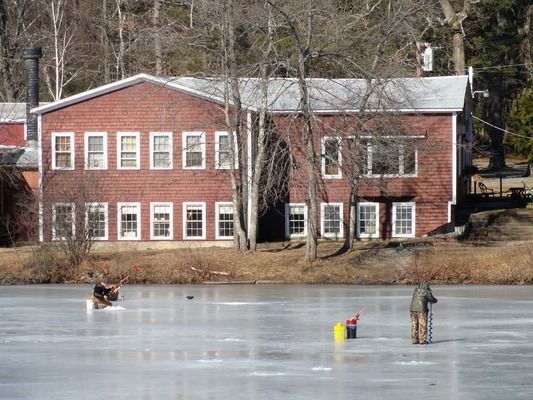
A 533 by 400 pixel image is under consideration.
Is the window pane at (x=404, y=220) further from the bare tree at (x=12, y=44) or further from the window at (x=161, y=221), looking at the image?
the bare tree at (x=12, y=44)

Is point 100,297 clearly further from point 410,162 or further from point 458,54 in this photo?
point 458,54

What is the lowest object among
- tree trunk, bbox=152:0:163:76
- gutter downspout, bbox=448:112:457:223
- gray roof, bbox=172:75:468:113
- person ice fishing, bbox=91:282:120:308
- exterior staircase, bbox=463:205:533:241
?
person ice fishing, bbox=91:282:120:308

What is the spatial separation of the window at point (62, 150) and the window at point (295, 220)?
9.44 metres

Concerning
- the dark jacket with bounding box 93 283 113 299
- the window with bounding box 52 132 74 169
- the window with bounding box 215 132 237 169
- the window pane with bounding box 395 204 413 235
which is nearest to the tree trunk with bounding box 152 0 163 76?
the window with bounding box 215 132 237 169

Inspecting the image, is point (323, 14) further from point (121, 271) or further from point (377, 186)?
point (121, 271)

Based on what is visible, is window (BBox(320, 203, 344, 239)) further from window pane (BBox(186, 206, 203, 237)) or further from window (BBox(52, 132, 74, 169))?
window (BBox(52, 132, 74, 169))

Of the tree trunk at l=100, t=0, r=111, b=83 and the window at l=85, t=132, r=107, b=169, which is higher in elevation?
the tree trunk at l=100, t=0, r=111, b=83

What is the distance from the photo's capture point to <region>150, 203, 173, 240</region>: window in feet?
178

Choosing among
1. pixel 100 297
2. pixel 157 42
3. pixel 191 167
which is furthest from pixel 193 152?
pixel 100 297

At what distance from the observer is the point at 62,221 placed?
48875 millimetres

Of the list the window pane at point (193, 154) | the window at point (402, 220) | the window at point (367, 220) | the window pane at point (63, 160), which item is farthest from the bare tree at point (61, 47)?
the window at point (402, 220)

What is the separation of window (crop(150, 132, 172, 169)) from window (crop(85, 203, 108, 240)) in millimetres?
2836

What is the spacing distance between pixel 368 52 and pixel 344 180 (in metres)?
5.61

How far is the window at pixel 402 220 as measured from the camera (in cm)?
5391
